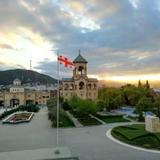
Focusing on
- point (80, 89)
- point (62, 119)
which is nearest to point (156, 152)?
point (62, 119)

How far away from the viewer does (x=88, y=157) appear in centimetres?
2167

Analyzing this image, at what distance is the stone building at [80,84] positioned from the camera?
269 ft

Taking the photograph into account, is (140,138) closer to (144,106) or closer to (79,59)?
(144,106)

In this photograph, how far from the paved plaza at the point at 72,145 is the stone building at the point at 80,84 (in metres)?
46.3

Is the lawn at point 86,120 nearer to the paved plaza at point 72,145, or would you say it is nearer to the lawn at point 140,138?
the paved plaza at point 72,145

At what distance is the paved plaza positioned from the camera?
72.0ft

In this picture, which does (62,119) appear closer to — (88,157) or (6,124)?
(6,124)

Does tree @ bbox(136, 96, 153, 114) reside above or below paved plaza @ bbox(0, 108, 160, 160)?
above

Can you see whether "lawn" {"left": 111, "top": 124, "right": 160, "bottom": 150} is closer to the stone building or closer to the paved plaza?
the paved plaza

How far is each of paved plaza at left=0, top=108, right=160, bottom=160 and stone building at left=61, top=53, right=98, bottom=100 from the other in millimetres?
46347

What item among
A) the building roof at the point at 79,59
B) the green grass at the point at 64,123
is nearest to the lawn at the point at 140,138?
the green grass at the point at 64,123

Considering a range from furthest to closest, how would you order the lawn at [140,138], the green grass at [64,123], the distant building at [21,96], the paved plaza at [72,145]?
the distant building at [21,96] → the green grass at [64,123] → the lawn at [140,138] → the paved plaza at [72,145]

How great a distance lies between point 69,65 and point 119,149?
7.13m

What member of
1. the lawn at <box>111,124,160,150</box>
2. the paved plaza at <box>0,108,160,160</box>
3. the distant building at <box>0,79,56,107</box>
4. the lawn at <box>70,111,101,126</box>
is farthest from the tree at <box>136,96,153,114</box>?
the distant building at <box>0,79,56,107</box>
